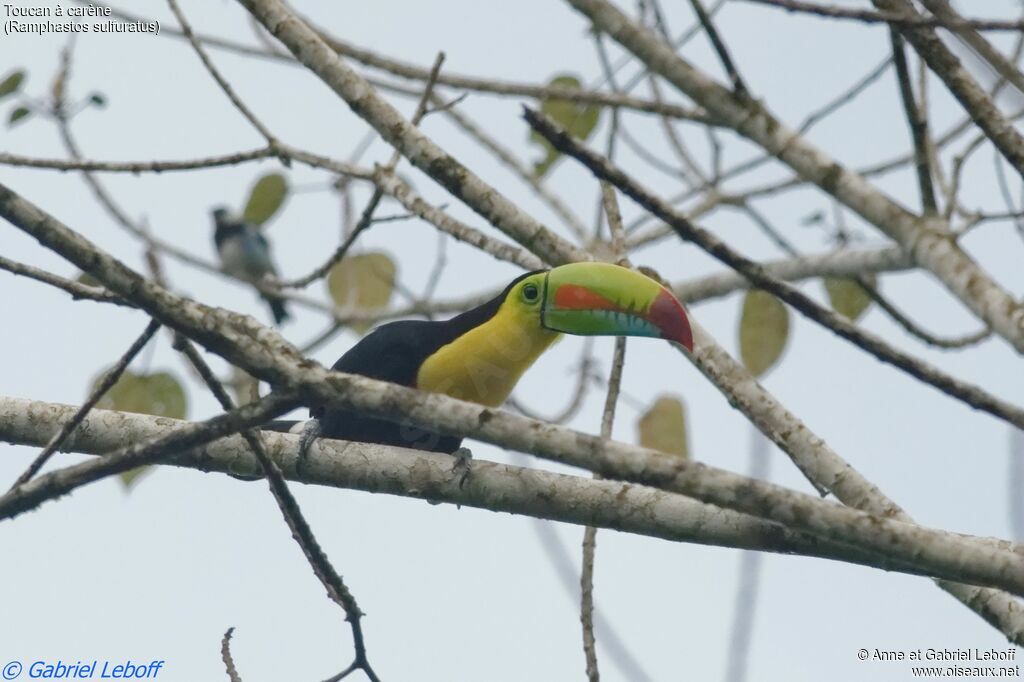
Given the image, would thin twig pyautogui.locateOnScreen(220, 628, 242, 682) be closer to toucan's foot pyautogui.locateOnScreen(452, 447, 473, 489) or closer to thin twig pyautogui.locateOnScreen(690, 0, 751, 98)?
toucan's foot pyautogui.locateOnScreen(452, 447, 473, 489)

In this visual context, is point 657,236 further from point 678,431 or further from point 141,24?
point 141,24

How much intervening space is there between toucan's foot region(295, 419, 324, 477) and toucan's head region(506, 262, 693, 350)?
72 cm

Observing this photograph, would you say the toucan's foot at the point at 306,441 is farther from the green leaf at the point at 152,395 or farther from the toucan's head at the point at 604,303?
the toucan's head at the point at 604,303

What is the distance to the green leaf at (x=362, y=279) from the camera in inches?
185

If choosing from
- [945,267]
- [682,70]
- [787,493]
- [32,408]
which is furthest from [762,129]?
[32,408]

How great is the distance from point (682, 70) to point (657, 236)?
1704 mm

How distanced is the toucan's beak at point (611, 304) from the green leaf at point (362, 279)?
4.29 ft

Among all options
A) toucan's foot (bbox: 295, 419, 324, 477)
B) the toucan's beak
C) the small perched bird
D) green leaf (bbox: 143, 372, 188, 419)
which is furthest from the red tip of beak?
the small perched bird

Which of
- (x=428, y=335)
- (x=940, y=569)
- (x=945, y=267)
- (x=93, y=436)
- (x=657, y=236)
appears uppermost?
(x=657, y=236)

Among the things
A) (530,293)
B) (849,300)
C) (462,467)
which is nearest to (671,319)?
(530,293)

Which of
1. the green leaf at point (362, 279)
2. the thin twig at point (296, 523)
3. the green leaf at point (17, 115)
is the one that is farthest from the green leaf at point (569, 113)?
the thin twig at point (296, 523)

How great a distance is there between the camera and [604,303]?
341cm

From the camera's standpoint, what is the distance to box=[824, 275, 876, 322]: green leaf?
4016mm

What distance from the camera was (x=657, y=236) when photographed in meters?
5.21
